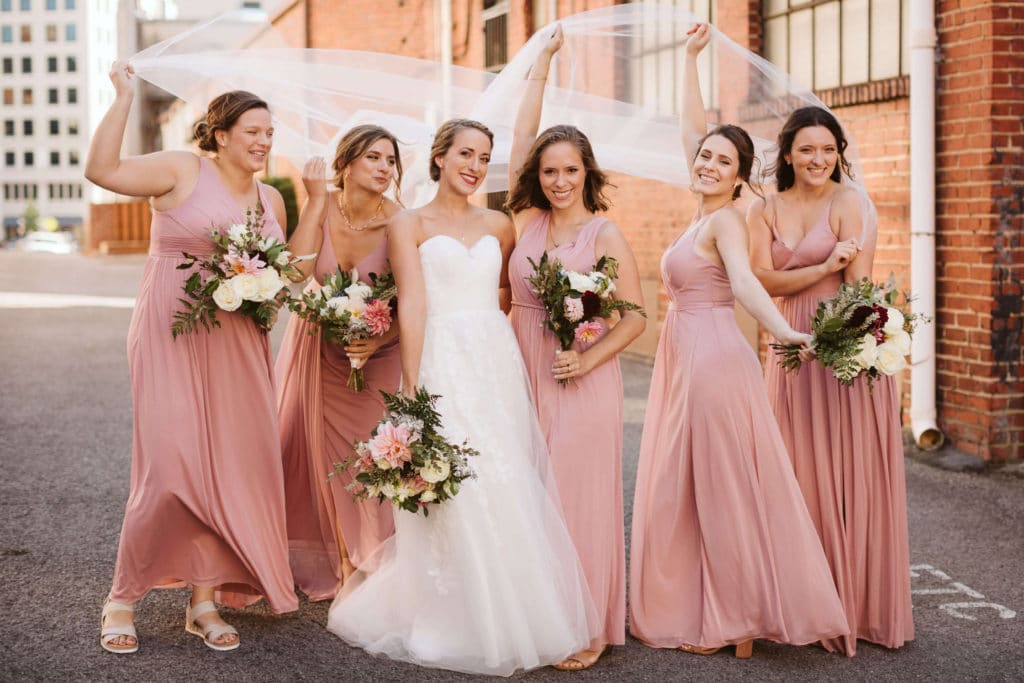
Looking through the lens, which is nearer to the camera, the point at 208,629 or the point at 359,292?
the point at 208,629

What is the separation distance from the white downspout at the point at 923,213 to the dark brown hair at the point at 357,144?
4.39 metres

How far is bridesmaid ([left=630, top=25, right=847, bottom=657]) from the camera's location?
16.3ft

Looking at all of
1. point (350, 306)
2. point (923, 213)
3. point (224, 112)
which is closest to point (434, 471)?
point (350, 306)

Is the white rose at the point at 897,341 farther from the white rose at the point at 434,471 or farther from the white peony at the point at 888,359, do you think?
the white rose at the point at 434,471

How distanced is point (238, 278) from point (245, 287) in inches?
1.9

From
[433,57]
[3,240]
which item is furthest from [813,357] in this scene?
[3,240]

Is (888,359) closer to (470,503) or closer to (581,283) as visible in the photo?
(581,283)

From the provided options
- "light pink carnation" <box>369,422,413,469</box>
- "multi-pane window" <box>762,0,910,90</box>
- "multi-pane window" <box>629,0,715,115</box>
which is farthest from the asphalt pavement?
"multi-pane window" <box>762,0,910,90</box>

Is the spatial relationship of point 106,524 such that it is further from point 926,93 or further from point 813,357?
point 926,93

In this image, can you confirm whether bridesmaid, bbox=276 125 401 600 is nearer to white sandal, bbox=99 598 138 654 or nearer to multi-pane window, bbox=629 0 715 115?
white sandal, bbox=99 598 138 654

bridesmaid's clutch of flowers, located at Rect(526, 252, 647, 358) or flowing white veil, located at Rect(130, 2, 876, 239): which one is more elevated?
flowing white veil, located at Rect(130, 2, 876, 239)

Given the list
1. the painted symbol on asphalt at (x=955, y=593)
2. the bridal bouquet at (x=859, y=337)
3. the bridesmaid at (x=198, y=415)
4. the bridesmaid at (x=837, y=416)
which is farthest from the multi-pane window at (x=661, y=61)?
the painted symbol on asphalt at (x=955, y=593)

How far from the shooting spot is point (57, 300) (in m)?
24.4

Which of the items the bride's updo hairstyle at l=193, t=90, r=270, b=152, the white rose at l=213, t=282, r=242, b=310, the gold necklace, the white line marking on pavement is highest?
the bride's updo hairstyle at l=193, t=90, r=270, b=152
